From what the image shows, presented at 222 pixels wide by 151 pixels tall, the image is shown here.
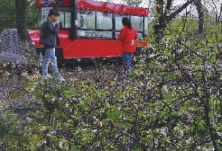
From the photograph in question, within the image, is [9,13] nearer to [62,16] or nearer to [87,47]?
[87,47]

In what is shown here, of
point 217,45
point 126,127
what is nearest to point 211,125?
point 126,127

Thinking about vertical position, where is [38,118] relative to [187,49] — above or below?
below

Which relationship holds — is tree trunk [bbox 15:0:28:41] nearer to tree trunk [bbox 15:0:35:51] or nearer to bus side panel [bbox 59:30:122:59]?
tree trunk [bbox 15:0:35:51]

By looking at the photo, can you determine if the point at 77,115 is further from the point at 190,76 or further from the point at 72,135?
the point at 190,76

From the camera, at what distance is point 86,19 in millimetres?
20141

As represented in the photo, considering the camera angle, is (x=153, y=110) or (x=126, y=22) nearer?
(x=153, y=110)

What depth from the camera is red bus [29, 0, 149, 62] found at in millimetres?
19188

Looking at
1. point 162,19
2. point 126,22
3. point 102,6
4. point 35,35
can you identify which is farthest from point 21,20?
point 162,19

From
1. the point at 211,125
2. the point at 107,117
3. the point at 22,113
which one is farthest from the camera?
the point at 22,113

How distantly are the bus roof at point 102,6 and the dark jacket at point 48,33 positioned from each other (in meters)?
7.00

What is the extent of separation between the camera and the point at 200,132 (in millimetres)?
3438

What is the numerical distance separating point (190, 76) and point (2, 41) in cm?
1807

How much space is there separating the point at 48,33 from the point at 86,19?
27.0 feet

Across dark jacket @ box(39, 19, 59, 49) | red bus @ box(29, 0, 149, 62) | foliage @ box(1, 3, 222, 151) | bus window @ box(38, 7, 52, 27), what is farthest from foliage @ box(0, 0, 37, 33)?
foliage @ box(1, 3, 222, 151)
